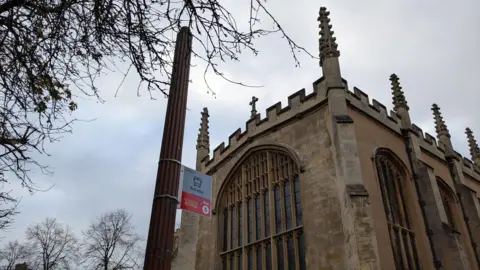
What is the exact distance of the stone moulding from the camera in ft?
37.9

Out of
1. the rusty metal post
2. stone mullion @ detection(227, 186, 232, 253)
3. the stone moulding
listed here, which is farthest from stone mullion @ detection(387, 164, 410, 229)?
the rusty metal post

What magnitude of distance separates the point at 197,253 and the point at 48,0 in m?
10.8

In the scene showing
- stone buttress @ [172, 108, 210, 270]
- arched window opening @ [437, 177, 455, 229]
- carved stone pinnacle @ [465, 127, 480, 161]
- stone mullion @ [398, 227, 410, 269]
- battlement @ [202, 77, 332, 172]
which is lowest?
stone mullion @ [398, 227, 410, 269]

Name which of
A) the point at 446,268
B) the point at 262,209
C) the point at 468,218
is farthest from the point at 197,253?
the point at 468,218

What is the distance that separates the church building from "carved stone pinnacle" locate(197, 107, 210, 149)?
1425mm

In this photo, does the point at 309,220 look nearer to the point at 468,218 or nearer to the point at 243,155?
the point at 243,155

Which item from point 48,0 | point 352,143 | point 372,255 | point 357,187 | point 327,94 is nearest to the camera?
point 48,0

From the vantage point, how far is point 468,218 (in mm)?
14336

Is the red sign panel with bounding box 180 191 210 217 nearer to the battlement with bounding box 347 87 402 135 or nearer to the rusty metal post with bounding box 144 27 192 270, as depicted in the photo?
the rusty metal post with bounding box 144 27 192 270

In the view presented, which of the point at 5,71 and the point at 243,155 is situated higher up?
the point at 243,155

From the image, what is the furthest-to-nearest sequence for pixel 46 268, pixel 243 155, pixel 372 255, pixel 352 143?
pixel 46 268 → pixel 243 155 → pixel 352 143 → pixel 372 255

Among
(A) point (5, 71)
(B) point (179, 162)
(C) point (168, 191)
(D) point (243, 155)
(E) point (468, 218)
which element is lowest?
(C) point (168, 191)

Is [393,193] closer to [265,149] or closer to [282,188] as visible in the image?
[282,188]

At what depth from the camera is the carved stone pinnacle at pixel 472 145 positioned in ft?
64.7
